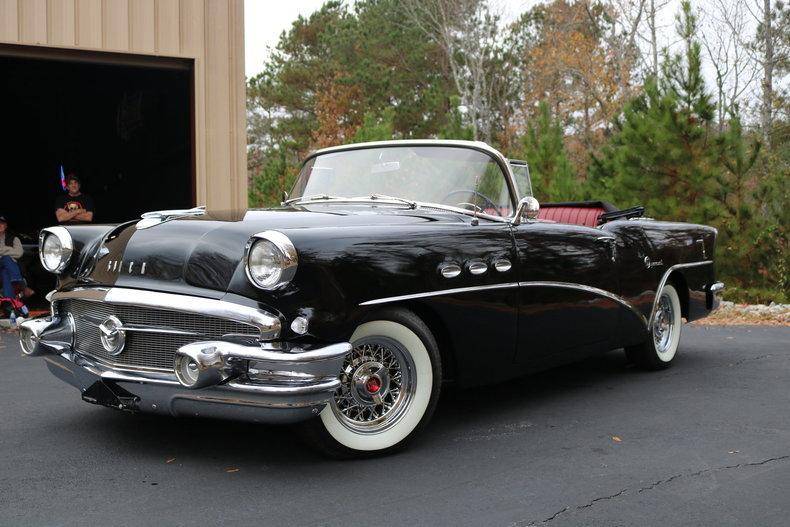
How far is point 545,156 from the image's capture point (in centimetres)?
1562

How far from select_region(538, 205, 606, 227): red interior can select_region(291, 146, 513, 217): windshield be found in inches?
65.3

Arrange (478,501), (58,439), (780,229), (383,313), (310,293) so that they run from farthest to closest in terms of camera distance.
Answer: (780,229) → (58,439) → (383,313) → (310,293) → (478,501)

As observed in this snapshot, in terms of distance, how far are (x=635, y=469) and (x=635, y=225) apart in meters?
2.48

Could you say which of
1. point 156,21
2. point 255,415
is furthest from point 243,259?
point 156,21

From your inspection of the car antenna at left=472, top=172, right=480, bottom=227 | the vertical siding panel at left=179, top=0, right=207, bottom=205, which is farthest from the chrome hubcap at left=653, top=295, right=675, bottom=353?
the vertical siding panel at left=179, top=0, right=207, bottom=205

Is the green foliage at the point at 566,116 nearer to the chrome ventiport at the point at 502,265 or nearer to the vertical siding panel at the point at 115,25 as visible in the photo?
the vertical siding panel at the point at 115,25

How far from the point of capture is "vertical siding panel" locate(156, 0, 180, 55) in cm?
938

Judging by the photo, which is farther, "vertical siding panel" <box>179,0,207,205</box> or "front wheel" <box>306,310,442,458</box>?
"vertical siding panel" <box>179,0,207,205</box>

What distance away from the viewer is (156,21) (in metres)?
9.37

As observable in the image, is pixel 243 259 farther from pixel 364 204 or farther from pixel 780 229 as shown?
pixel 780 229

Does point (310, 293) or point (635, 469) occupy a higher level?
point (310, 293)

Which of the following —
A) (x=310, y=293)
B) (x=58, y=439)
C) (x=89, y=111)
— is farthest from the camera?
(x=89, y=111)

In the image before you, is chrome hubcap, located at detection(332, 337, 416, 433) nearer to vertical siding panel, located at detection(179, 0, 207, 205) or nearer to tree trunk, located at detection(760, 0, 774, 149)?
vertical siding panel, located at detection(179, 0, 207, 205)

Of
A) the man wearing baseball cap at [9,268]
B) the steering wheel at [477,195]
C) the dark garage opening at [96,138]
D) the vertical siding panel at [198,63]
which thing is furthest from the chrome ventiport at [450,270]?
the dark garage opening at [96,138]
